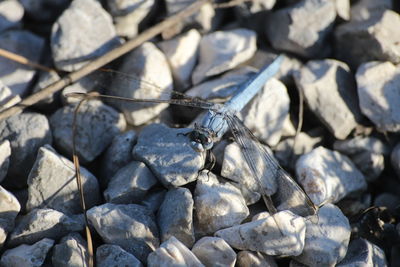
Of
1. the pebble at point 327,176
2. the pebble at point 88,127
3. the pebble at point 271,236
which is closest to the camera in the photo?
the pebble at point 271,236

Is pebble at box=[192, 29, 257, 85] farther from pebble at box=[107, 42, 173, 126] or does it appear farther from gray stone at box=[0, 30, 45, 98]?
gray stone at box=[0, 30, 45, 98]

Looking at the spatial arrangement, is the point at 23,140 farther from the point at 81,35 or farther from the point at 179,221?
the point at 179,221

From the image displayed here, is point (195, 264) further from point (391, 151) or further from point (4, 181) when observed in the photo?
point (391, 151)

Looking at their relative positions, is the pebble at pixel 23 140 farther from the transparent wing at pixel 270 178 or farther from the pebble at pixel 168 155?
the transparent wing at pixel 270 178

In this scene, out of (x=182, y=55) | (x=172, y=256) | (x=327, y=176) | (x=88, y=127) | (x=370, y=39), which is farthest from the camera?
(x=182, y=55)

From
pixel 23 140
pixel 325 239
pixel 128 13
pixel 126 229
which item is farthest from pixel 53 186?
pixel 325 239

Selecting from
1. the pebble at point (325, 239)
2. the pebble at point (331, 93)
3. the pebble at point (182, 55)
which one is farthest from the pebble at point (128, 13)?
the pebble at point (325, 239)
